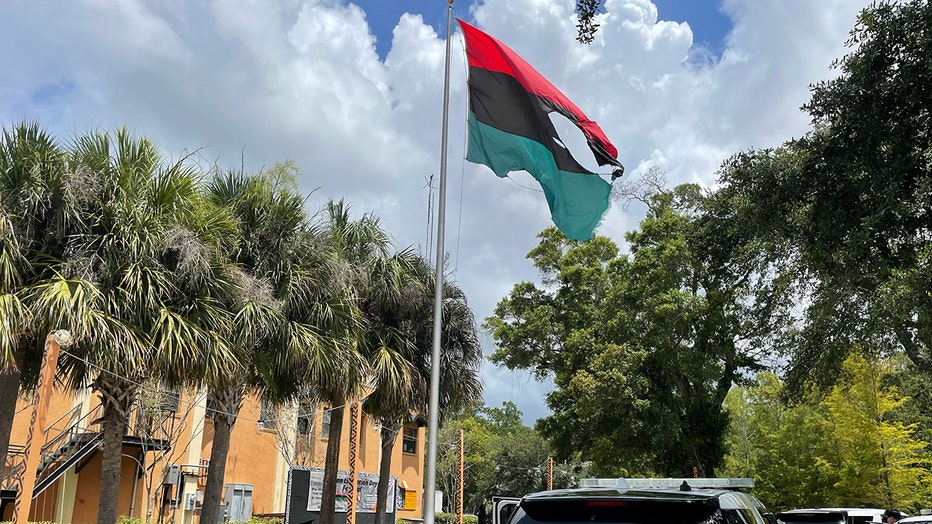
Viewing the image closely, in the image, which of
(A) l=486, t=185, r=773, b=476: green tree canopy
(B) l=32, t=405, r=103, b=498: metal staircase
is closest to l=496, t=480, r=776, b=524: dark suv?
(B) l=32, t=405, r=103, b=498: metal staircase

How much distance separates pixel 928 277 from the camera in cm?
1472

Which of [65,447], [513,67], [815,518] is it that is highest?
[513,67]

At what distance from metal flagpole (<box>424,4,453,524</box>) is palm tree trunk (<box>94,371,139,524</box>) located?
193 inches

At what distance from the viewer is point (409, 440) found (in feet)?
131

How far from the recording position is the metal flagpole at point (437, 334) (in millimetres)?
10305

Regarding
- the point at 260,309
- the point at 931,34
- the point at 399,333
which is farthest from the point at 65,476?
the point at 931,34

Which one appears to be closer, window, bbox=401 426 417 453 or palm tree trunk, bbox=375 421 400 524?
palm tree trunk, bbox=375 421 400 524

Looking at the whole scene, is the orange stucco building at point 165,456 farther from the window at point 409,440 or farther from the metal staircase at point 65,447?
the window at point 409,440

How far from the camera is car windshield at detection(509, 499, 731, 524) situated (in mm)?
4465

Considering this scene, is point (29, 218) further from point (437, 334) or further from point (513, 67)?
point (513, 67)

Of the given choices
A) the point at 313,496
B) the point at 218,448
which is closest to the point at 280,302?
the point at 218,448

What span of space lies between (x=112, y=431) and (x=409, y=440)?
27955mm

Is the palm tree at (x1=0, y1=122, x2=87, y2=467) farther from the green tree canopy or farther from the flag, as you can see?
the green tree canopy

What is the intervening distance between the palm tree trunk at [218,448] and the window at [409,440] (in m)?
23.0
